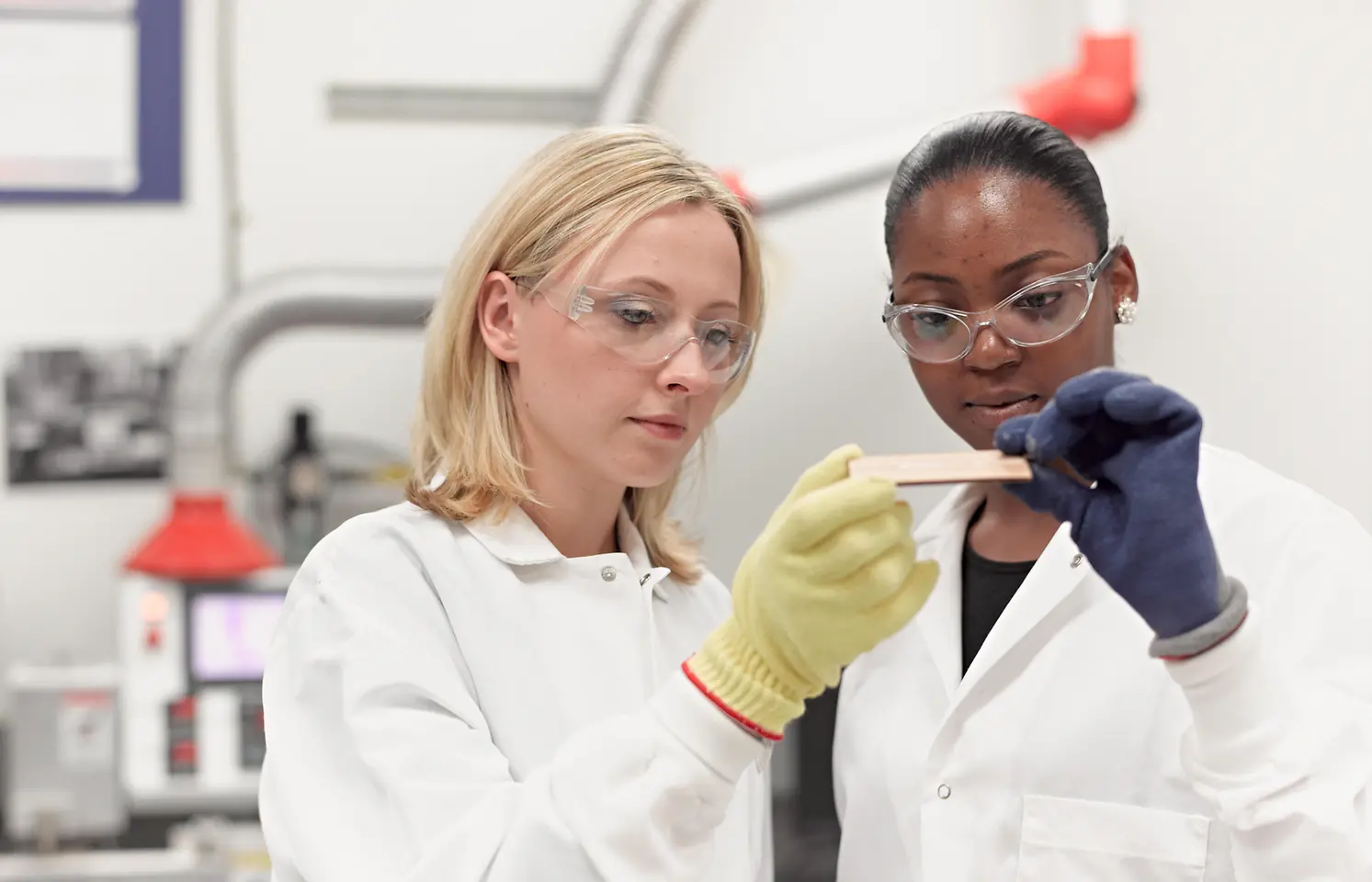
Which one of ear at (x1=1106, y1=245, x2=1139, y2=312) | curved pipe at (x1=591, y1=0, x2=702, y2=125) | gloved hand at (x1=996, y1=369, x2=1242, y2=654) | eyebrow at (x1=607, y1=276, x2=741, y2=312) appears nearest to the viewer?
gloved hand at (x1=996, y1=369, x2=1242, y2=654)

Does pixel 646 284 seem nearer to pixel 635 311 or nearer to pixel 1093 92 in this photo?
pixel 635 311

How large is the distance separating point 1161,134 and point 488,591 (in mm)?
2121

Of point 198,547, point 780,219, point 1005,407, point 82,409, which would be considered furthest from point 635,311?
point 82,409

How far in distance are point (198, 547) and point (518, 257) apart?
139 centimetres

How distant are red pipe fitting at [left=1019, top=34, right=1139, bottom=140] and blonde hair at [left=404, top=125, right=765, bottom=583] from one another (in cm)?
135

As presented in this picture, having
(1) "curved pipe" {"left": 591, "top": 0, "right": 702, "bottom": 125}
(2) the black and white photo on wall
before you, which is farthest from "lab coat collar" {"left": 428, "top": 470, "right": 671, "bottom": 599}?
(2) the black and white photo on wall

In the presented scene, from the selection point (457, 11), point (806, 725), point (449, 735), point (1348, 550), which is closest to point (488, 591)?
point (449, 735)

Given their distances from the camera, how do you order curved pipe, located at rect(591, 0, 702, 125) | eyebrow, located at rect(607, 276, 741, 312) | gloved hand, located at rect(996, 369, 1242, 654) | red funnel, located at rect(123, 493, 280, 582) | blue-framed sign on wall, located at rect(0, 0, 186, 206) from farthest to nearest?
blue-framed sign on wall, located at rect(0, 0, 186, 206), curved pipe, located at rect(591, 0, 702, 125), red funnel, located at rect(123, 493, 280, 582), eyebrow, located at rect(607, 276, 741, 312), gloved hand, located at rect(996, 369, 1242, 654)

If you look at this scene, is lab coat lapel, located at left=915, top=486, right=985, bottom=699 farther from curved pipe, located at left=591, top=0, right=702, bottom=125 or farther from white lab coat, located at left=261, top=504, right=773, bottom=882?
curved pipe, located at left=591, top=0, right=702, bottom=125

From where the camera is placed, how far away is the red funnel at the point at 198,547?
235cm

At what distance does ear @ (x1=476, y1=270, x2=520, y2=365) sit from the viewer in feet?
3.97

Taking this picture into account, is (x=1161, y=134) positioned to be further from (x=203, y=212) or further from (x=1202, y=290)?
(x=203, y=212)

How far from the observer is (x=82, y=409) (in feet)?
8.86

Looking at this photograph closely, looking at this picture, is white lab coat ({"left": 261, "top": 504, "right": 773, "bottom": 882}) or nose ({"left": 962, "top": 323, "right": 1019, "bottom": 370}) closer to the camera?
white lab coat ({"left": 261, "top": 504, "right": 773, "bottom": 882})
